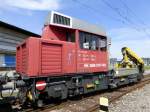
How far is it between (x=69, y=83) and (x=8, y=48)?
7.36 meters

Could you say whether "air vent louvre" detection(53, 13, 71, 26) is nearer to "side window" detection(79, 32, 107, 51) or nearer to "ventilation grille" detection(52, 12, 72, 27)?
"ventilation grille" detection(52, 12, 72, 27)

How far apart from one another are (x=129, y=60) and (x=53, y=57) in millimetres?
11640

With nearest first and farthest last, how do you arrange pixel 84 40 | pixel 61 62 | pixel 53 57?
pixel 53 57 < pixel 61 62 < pixel 84 40

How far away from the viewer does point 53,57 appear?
11.3 metres

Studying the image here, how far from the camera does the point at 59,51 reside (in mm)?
11602

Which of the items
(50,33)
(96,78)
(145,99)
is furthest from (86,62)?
(145,99)

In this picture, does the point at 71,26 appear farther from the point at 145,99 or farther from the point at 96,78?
the point at 145,99

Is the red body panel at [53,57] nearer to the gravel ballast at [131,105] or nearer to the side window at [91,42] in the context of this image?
the side window at [91,42]

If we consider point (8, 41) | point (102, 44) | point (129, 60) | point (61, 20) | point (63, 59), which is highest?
point (61, 20)

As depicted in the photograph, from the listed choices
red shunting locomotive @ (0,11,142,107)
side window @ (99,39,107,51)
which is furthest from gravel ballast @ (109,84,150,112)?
side window @ (99,39,107,51)

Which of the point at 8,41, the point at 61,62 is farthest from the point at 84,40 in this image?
the point at 8,41

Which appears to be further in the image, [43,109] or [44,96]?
[44,96]

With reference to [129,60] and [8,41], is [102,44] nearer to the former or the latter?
[8,41]

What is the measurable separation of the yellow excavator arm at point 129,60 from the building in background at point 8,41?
303 inches
